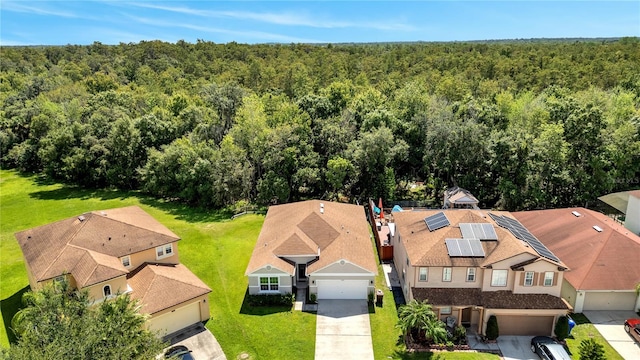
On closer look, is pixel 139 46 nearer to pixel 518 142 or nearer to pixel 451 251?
pixel 518 142

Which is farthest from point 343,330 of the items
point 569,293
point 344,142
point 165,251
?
point 344,142

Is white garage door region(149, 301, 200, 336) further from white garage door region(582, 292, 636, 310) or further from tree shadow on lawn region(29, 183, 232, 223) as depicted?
white garage door region(582, 292, 636, 310)

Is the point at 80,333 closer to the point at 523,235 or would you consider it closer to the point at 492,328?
the point at 492,328

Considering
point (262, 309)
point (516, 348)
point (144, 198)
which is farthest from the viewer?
point (144, 198)

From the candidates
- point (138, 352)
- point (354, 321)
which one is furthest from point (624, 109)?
point (138, 352)

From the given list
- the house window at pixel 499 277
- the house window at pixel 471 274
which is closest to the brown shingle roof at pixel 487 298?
the house window at pixel 499 277
